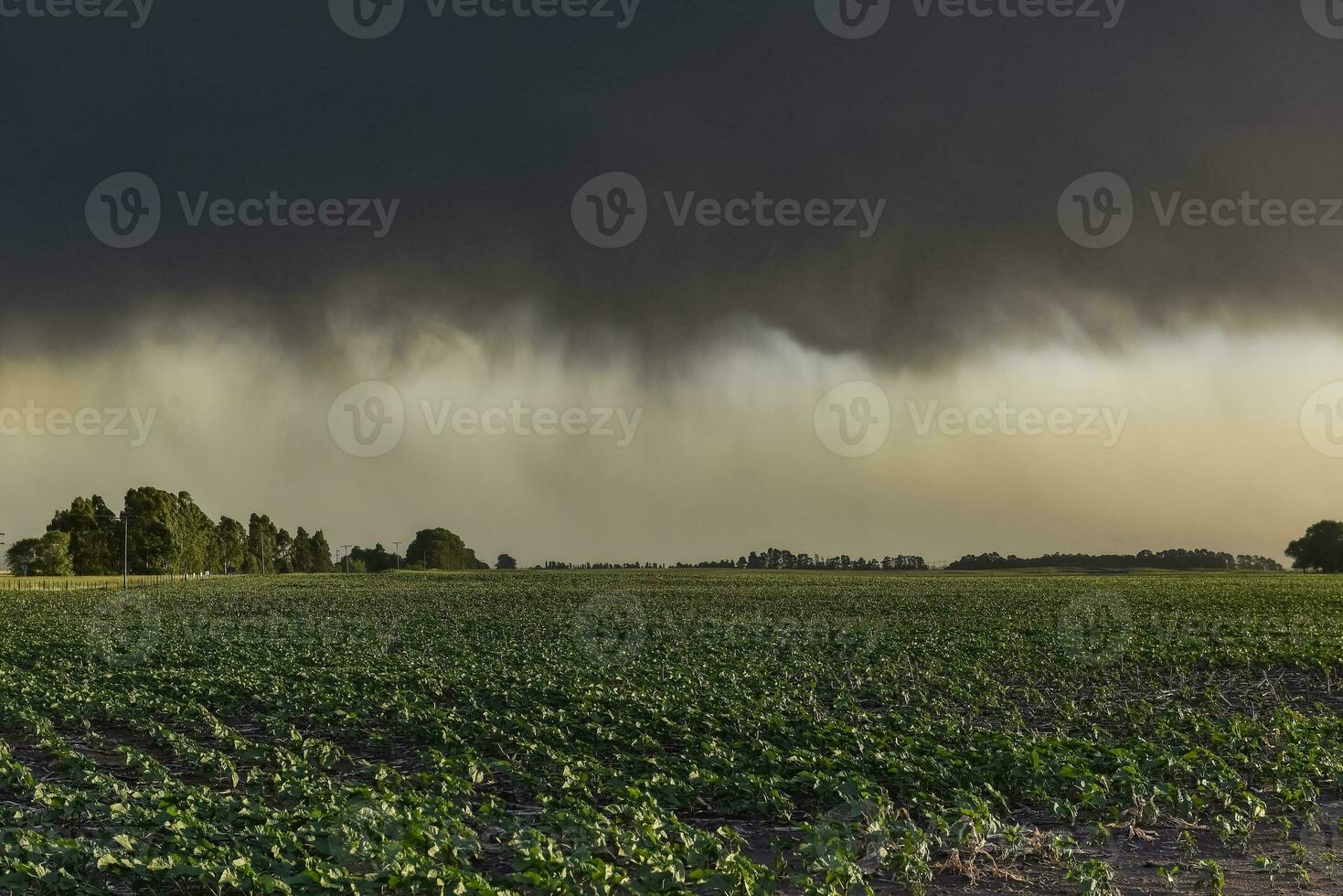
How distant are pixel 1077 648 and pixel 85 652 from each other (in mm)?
31298

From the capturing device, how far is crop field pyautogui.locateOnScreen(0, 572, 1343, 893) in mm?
7914

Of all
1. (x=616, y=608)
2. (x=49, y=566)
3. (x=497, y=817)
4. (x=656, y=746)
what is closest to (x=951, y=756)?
(x=656, y=746)

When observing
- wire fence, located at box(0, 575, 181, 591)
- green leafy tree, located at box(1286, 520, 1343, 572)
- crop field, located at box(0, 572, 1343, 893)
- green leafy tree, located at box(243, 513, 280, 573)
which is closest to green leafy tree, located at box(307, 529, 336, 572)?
green leafy tree, located at box(243, 513, 280, 573)

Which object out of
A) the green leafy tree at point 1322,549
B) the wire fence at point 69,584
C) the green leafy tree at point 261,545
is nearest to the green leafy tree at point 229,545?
the green leafy tree at point 261,545

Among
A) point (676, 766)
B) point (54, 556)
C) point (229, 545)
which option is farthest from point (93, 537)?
point (676, 766)

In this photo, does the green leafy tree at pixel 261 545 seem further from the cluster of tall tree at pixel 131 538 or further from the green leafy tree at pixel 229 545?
the cluster of tall tree at pixel 131 538

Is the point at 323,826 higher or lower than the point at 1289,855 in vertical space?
higher

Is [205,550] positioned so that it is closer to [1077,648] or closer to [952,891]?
[1077,648]

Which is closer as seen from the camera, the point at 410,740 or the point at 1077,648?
the point at 410,740

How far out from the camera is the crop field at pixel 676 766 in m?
7.91

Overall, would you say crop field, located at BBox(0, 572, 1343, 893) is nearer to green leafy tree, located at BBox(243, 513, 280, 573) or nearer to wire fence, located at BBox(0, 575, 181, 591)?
wire fence, located at BBox(0, 575, 181, 591)

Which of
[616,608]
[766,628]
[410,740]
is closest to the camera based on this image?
[410,740]

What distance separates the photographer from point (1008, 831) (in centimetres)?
901

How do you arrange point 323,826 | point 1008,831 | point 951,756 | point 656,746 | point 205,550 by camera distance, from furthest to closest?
point 205,550 → point 656,746 → point 951,756 → point 1008,831 → point 323,826
